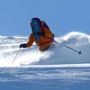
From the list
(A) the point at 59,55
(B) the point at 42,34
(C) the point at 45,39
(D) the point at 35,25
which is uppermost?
(D) the point at 35,25

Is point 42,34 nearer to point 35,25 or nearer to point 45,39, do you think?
point 45,39

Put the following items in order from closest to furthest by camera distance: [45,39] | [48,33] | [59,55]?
1. [59,55]
2. [48,33]
3. [45,39]

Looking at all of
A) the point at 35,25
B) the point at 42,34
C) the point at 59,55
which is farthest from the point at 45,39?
the point at 59,55

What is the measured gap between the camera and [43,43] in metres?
12.3

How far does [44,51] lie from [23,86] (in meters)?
6.16

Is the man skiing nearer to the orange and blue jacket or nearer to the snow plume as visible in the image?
the orange and blue jacket

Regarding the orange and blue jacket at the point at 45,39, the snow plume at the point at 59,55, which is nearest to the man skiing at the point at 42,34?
the orange and blue jacket at the point at 45,39

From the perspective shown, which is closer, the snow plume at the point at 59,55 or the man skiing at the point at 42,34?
the snow plume at the point at 59,55

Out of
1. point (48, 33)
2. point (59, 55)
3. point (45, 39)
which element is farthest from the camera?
point (45, 39)

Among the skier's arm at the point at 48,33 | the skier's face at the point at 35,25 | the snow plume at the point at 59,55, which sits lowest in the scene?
the snow plume at the point at 59,55

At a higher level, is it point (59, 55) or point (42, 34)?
point (42, 34)

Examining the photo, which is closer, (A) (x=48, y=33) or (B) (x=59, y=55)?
(B) (x=59, y=55)

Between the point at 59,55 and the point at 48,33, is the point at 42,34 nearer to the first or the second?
the point at 48,33

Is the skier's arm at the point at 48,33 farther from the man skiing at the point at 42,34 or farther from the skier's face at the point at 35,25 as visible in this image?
the skier's face at the point at 35,25
